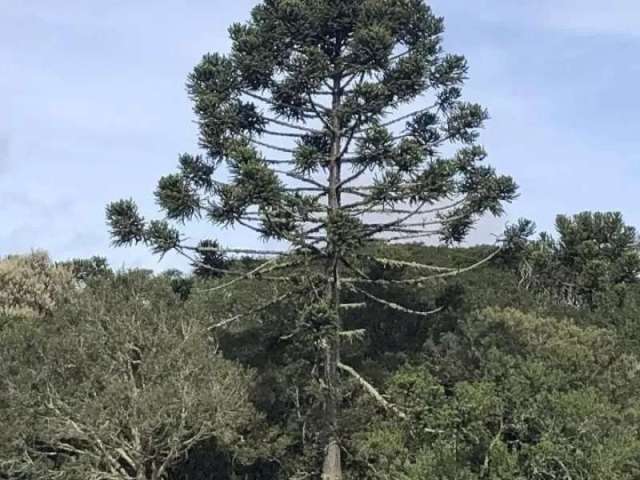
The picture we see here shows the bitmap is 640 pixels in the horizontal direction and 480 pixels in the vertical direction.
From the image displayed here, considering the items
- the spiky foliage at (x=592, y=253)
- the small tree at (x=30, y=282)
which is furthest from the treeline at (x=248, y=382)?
the small tree at (x=30, y=282)

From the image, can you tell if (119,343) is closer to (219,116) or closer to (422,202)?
(219,116)

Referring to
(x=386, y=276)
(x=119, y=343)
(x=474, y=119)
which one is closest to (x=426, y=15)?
(x=474, y=119)

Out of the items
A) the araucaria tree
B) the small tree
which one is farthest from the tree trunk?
the small tree

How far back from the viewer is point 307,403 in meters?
24.0

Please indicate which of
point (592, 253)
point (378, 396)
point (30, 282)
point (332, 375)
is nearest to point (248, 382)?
point (332, 375)

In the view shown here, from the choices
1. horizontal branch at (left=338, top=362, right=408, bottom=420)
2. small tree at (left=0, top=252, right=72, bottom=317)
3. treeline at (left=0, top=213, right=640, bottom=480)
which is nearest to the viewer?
treeline at (left=0, top=213, right=640, bottom=480)

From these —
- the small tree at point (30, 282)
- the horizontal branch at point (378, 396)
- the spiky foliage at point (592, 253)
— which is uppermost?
the small tree at point (30, 282)

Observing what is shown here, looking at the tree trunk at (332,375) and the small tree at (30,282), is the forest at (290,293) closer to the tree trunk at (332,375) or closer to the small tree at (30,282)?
the tree trunk at (332,375)

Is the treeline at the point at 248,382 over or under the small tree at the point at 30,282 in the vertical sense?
under

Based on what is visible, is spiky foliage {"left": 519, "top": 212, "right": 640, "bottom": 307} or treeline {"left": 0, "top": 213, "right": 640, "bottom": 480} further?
spiky foliage {"left": 519, "top": 212, "right": 640, "bottom": 307}

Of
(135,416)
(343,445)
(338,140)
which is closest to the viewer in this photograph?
(135,416)

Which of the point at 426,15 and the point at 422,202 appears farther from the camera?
the point at 426,15

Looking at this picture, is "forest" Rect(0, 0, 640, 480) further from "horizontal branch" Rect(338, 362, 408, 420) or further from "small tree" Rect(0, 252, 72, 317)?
"small tree" Rect(0, 252, 72, 317)

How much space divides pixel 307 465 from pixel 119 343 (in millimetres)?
4607
